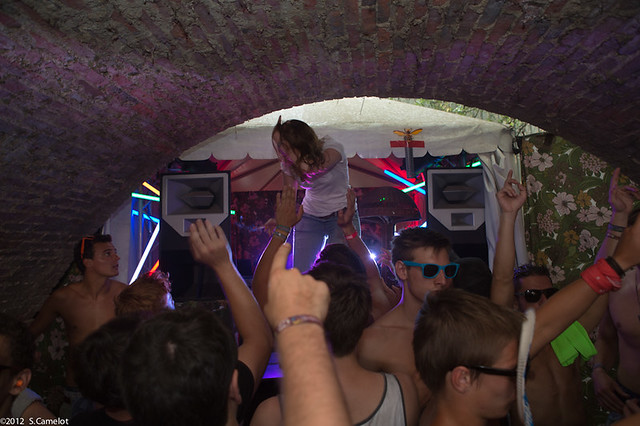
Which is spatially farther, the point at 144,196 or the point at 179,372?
the point at 144,196

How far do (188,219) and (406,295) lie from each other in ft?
10.8

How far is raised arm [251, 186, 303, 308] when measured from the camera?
209cm

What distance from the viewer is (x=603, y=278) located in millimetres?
1524

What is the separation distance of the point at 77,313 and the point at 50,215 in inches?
37.4

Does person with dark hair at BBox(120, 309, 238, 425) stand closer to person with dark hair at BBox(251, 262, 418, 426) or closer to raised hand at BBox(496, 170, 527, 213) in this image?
person with dark hair at BBox(251, 262, 418, 426)

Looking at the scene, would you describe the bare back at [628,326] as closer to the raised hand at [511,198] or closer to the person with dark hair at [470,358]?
the raised hand at [511,198]

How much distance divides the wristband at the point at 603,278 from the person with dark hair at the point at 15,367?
2.08 m

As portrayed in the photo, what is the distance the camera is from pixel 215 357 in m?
1.11

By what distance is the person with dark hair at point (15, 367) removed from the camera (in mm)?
1717

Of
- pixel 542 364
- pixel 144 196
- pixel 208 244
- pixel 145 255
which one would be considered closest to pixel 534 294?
pixel 542 364

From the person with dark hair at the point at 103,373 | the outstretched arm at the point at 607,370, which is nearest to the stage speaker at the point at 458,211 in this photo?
the outstretched arm at the point at 607,370

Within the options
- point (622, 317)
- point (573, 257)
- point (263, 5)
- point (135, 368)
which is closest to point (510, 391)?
point (135, 368)

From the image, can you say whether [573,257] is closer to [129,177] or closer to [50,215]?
[129,177]

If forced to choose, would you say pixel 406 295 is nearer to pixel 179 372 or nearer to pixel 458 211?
pixel 179 372
